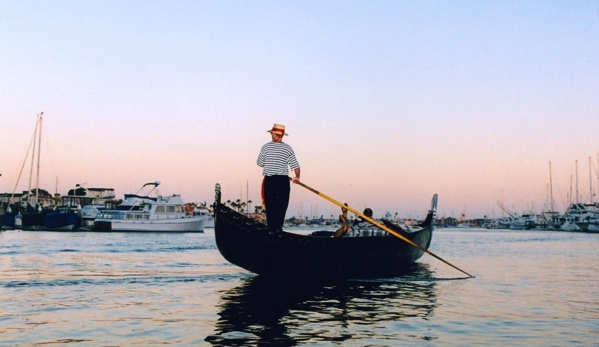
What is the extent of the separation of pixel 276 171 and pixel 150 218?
52913 millimetres

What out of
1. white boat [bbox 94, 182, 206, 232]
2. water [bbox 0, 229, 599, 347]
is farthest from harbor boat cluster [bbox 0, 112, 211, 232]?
water [bbox 0, 229, 599, 347]

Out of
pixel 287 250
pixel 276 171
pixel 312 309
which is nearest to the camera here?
pixel 312 309

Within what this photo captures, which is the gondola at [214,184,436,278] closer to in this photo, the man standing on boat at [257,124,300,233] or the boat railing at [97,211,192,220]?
the man standing on boat at [257,124,300,233]

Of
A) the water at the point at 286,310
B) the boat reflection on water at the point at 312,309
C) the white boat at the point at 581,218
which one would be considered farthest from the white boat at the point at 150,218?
the white boat at the point at 581,218

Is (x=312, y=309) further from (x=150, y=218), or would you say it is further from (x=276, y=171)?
(x=150, y=218)

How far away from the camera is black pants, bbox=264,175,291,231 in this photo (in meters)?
12.2

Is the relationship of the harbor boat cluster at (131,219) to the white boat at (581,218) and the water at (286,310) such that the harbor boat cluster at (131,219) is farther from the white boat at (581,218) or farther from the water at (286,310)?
the white boat at (581,218)

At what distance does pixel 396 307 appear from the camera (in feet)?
33.2

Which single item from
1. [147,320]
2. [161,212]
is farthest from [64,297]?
[161,212]

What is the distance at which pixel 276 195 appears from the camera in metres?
12.3

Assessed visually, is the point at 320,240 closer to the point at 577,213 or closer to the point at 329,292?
the point at 329,292

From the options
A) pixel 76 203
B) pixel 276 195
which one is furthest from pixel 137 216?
pixel 276 195

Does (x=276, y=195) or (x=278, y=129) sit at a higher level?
(x=278, y=129)

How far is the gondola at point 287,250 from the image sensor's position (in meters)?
12.6
